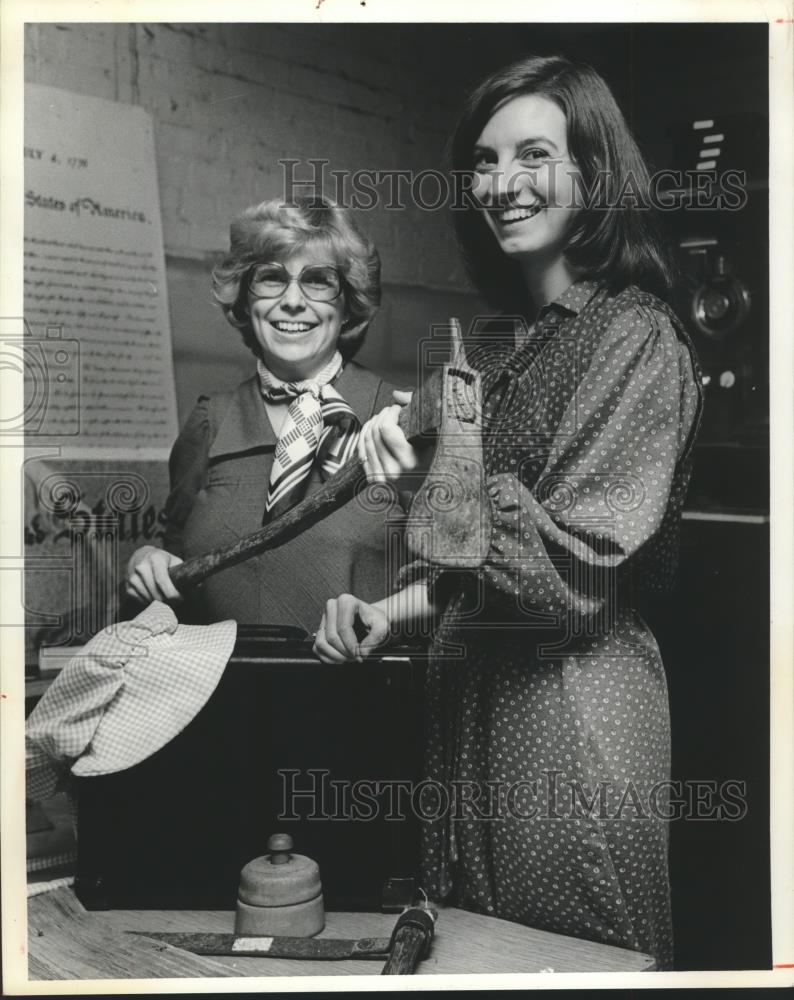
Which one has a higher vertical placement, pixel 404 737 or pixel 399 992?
pixel 404 737

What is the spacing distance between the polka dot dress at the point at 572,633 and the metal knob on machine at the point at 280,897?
0.31 meters

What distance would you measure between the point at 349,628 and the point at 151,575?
0.41m

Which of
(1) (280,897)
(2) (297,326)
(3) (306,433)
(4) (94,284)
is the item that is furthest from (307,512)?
(1) (280,897)

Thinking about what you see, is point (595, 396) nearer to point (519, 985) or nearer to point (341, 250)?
point (341, 250)

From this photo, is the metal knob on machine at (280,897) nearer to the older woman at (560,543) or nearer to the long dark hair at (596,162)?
the older woman at (560,543)

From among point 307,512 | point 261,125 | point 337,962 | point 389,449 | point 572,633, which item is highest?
point 261,125

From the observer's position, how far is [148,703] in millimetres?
2012

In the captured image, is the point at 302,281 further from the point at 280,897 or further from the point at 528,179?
the point at 280,897

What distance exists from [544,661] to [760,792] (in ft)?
1.85

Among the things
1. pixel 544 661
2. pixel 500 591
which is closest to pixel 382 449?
pixel 500 591

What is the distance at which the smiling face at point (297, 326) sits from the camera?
6.67 feet

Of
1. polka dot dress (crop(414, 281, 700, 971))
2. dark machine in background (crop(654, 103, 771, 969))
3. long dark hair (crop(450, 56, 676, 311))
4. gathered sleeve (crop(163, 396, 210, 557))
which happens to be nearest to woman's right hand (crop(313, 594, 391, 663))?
polka dot dress (crop(414, 281, 700, 971))

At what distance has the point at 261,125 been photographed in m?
2.04

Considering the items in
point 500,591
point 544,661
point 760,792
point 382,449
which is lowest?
point 760,792
